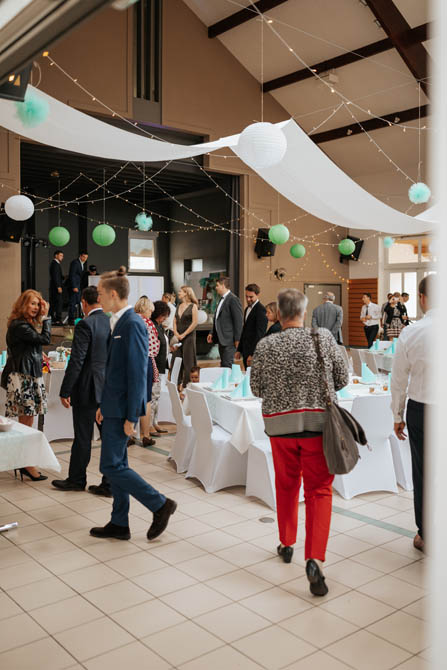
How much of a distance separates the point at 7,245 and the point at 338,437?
878 cm

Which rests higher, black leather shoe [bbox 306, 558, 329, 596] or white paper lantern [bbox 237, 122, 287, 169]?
white paper lantern [bbox 237, 122, 287, 169]

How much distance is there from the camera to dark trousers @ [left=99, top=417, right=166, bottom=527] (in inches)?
134

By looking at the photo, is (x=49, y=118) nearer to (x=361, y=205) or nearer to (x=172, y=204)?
(x=361, y=205)

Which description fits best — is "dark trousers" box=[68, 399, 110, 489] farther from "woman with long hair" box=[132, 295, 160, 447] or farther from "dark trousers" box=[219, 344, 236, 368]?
"dark trousers" box=[219, 344, 236, 368]

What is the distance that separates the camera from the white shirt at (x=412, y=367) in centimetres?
326

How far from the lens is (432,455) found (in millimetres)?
466

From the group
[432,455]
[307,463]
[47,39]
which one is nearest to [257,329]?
[307,463]

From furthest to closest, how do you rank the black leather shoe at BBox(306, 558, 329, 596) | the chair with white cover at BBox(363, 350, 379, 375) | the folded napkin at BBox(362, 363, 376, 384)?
the chair with white cover at BBox(363, 350, 379, 375), the folded napkin at BBox(362, 363, 376, 384), the black leather shoe at BBox(306, 558, 329, 596)

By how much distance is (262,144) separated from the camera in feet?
17.3

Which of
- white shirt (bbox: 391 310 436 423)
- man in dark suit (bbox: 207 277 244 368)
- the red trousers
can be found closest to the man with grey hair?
the red trousers

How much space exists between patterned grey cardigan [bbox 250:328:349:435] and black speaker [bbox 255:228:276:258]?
11.0m

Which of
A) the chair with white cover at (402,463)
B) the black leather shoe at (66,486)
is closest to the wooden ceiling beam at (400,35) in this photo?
the chair with white cover at (402,463)

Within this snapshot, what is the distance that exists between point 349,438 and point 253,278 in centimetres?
1113

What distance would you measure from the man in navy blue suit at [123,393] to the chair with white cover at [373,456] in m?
1.46
